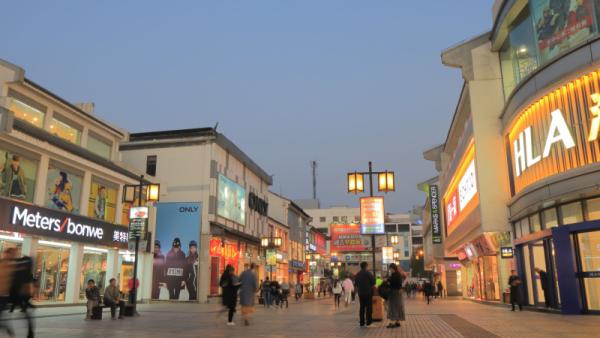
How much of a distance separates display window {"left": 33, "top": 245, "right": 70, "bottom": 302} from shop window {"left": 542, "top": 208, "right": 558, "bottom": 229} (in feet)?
69.0

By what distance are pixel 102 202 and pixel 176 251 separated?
26.0 feet

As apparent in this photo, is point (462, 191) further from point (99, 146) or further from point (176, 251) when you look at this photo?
point (99, 146)

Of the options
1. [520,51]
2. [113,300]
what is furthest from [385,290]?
[520,51]

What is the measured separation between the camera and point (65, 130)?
26797mm

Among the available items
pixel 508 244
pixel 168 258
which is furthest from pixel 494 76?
pixel 168 258

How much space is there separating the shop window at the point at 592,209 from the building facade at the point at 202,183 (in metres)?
24.0

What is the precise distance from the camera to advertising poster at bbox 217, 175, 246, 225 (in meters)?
36.8

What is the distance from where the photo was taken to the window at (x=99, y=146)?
29.1 m

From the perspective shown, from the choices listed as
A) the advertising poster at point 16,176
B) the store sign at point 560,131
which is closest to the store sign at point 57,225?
the advertising poster at point 16,176

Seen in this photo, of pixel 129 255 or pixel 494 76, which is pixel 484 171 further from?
pixel 129 255

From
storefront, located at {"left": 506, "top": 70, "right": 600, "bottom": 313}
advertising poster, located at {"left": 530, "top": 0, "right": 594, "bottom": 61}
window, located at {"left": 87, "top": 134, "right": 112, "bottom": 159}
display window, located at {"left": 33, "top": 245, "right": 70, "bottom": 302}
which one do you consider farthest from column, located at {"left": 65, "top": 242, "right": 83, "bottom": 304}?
advertising poster, located at {"left": 530, "top": 0, "right": 594, "bottom": 61}

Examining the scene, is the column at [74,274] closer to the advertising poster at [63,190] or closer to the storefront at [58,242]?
the storefront at [58,242]

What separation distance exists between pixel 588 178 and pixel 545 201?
6.48 feet

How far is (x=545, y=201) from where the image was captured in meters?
17.0
